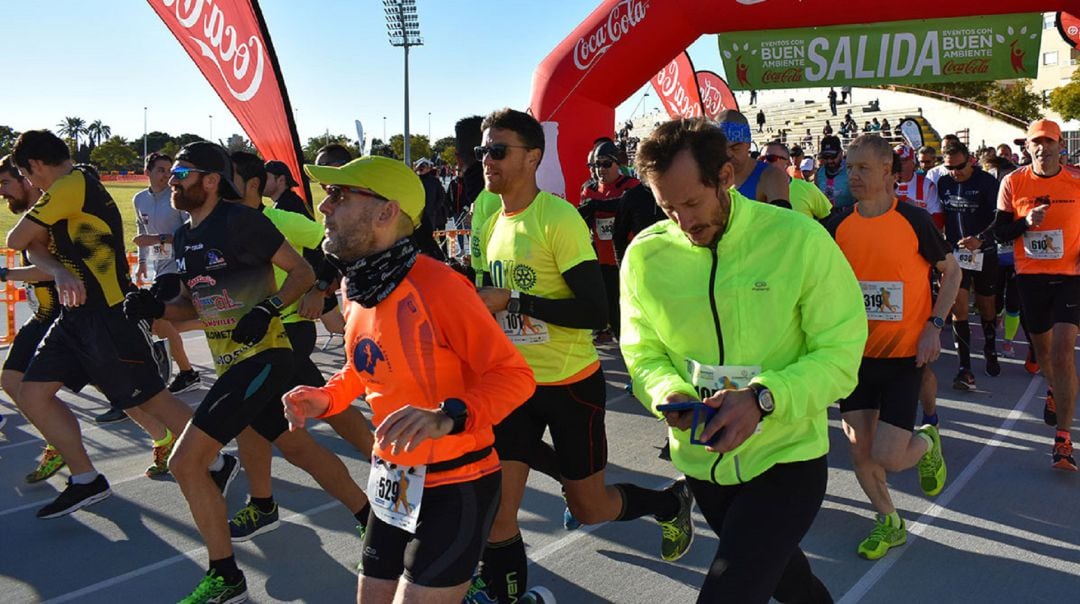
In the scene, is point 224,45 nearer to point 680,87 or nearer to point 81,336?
point 81,336

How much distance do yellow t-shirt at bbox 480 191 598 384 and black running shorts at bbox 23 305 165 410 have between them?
2.53m

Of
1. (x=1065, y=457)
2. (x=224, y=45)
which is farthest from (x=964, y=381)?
(x=224, y=45)

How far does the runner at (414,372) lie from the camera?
7.91 ft

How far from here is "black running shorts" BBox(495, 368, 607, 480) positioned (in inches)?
141

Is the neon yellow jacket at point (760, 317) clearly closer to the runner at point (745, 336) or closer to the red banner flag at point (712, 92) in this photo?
the runner at point (745, 336)

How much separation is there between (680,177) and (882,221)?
2299 mm

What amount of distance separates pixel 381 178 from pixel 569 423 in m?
1.50

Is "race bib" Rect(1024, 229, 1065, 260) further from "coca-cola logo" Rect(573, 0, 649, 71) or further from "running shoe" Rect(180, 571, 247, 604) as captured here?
"coca-cola logo" Rect(573, 0, 649, 71)

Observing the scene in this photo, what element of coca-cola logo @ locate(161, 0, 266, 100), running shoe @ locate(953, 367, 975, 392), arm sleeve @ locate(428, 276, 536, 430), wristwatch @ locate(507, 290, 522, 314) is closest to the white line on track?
running shoe @ locate(953, 367, 975, 392)

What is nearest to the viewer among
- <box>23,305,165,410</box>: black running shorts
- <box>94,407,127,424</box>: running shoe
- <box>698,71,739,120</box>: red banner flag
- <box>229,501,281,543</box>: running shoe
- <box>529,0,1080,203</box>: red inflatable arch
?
<box>229,501,281,543</box>: running shoe

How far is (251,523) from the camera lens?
4.46 metres

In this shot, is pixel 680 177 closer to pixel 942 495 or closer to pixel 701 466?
pixel 701 466

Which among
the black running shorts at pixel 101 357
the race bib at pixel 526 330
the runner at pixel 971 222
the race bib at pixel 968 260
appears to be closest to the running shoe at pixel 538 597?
the race bib at pixel 526 330

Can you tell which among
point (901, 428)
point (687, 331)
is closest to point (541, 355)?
point (687, 331)
